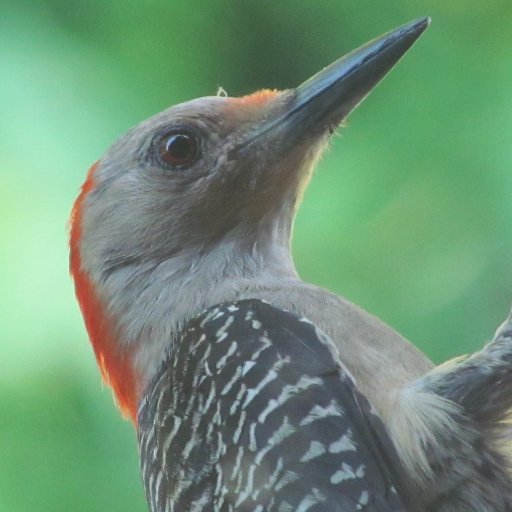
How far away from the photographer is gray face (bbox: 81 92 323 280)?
10.0ft

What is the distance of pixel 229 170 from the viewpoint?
10.00ft

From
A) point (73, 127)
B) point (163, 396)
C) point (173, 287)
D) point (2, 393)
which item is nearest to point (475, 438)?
point (163, 396)

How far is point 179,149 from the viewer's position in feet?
10.3

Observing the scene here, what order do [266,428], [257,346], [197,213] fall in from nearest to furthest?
[266,428] → [257,346] → [197,213]

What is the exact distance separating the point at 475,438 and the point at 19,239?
2275 millimetres

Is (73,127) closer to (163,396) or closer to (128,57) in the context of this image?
(128,57)

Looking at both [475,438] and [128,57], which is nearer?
[475,438]

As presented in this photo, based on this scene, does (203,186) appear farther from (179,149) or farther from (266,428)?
(266,428)

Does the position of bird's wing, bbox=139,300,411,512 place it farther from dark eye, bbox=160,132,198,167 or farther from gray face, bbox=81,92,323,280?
dark eye, bbox=160,132,198,167

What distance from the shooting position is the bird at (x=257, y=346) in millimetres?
2264

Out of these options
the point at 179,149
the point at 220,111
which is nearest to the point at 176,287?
the point at 179,149

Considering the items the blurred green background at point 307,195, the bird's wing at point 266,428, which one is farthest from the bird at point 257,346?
the blurred green background at point 307,195

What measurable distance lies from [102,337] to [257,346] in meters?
0.81

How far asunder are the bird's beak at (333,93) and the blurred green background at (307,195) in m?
0.87
